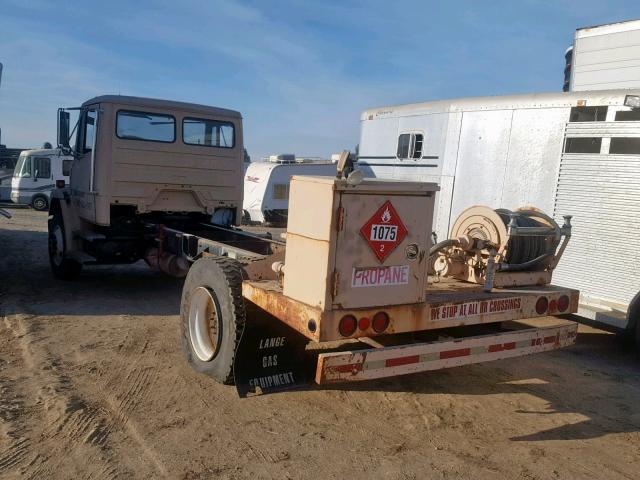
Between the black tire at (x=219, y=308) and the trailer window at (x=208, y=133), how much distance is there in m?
3.77

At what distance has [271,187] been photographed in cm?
2148

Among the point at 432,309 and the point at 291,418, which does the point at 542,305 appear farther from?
the point at 291,418

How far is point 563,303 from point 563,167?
308 centimetres

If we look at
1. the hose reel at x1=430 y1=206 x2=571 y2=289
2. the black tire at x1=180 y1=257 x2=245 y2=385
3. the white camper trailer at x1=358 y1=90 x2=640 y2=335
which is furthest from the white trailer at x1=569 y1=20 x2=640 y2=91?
the black tire at x1=180 y1=257 x2=245 y2=385

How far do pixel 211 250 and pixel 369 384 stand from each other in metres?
2.23

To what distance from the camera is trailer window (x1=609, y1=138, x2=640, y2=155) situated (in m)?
6.69

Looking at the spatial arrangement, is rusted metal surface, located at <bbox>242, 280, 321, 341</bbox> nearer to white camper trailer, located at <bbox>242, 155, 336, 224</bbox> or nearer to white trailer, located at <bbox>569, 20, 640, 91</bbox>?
white trailer, located at <bbox>569, 20, 640, 91</bbox>

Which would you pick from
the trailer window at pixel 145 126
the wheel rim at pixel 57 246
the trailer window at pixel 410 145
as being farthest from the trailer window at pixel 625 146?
the wheel rim at pixel 57 246

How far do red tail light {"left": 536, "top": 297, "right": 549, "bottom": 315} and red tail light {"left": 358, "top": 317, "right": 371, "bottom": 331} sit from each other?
5.88ft

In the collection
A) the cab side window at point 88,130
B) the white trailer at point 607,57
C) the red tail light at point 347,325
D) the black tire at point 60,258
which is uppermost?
the white trailer at point 607,57

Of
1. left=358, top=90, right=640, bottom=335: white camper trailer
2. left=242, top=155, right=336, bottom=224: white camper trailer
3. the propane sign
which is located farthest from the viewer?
left=242, top=155, right=336, bottom=224: white camper trailer

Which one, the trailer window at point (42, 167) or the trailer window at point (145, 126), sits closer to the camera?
the trailer window at point (145, 126)

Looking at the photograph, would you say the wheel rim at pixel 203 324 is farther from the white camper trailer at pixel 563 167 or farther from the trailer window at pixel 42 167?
the trailer window at pixel 42 167

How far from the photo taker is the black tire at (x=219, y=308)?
15.2 feet
